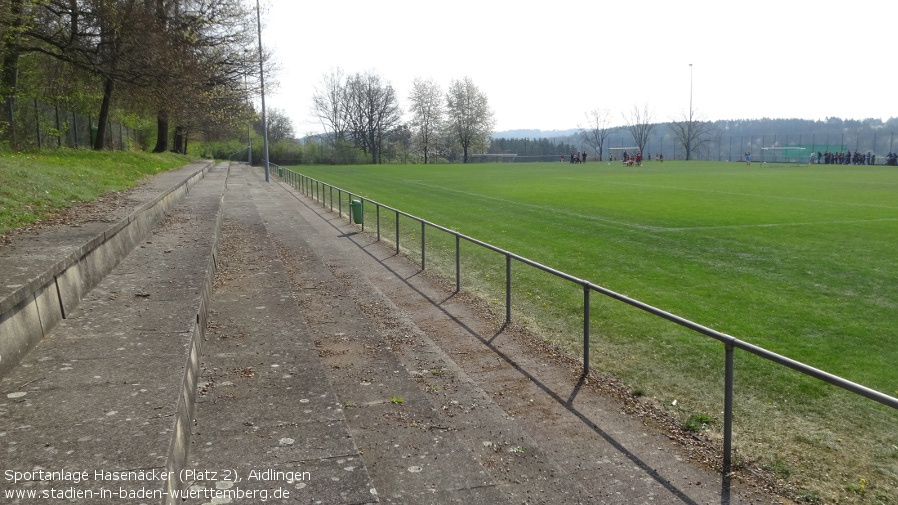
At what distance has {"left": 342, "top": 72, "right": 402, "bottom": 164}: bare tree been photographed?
10488 cm

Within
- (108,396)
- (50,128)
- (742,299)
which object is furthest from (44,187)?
(50,128)

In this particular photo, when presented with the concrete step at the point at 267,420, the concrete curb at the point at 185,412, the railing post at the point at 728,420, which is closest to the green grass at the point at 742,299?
the railing post at the point at 728,420

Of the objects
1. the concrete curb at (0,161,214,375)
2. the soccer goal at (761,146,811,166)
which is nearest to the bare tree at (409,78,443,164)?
the soccer goal at (761,146,811,166)

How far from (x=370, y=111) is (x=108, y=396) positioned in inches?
4074

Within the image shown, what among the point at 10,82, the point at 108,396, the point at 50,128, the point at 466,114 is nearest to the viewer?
the point at 108,396

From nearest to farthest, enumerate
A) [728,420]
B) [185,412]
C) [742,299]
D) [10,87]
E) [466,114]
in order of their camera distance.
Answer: [185,412], [728,420], [742,299], [10,87], [466,114]

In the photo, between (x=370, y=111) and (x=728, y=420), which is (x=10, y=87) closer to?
(x=728, y=420)

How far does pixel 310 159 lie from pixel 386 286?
8209 centimetres

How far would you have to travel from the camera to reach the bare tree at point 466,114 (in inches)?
4350

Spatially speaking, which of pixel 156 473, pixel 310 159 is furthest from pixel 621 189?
pixel 310 159

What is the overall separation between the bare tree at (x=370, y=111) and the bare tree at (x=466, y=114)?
30.9 feet

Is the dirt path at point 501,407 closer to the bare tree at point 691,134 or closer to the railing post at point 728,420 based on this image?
the railing post at point 728,420

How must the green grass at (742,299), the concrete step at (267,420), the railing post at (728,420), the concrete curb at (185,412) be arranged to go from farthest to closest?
1. the green grass at (742,299)
2. the railing post at (728,420)
3. the concrete step at (267,420)
4. the concrete curb at (185,412)

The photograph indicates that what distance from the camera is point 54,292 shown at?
633cm
